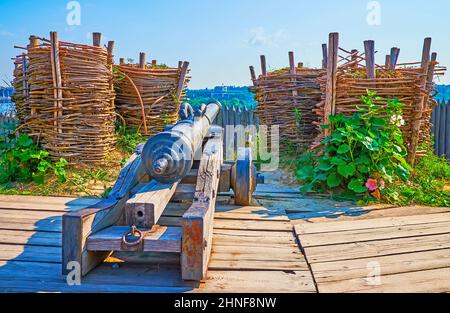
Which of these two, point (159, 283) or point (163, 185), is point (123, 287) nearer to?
point (159, 283)

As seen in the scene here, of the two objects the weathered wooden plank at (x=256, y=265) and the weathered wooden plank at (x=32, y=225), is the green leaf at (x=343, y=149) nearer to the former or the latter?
the weathered wooden plank at (x=256, y=265)

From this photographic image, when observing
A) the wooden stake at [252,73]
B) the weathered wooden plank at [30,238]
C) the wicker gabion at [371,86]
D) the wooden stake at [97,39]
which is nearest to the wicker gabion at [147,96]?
the wooden stake at [97,39]

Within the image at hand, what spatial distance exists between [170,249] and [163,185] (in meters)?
0.76

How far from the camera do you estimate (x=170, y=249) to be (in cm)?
271

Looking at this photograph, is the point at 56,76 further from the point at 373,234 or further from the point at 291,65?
the point at 373,234

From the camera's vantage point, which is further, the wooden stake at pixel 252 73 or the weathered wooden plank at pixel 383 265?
the wooden stake at pixel 252 73

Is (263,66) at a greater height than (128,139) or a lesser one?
greater

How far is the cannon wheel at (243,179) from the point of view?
4637 mm

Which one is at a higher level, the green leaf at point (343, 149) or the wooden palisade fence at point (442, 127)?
the wooden palisade fence at point (442, 127)

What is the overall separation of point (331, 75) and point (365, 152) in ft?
3.79

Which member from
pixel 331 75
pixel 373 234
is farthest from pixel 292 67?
pixel 373 234

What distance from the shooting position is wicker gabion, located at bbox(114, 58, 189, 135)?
28.1 feet

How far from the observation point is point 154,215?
2910 mm
